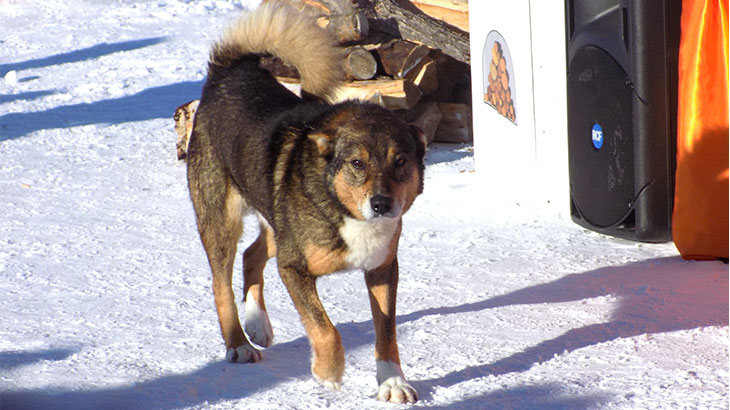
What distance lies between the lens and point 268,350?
4.15 meters

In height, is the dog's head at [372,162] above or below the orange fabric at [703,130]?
above

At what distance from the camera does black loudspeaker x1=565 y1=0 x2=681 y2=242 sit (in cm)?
489

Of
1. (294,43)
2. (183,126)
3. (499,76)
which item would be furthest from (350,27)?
(294,43)

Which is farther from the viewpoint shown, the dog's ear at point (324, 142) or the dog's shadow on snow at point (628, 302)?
the dog's shadow on snow at point (628, 302)

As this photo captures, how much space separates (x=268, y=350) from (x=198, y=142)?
3.28ft

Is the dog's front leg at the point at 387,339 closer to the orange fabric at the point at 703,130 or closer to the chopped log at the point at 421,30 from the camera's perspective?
the orange fabric at the point at 703,130

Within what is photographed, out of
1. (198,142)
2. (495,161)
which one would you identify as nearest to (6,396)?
(198,142)

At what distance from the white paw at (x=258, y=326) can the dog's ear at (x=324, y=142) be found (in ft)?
3.38

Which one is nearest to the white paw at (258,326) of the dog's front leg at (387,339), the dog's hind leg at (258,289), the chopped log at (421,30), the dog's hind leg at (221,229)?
the dog's hind leg at (258,289)

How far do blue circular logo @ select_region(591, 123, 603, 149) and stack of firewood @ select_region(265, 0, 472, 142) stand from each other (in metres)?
2.40

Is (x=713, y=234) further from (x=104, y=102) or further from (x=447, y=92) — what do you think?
(x=104, y=102)

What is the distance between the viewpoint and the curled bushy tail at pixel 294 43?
4234mm

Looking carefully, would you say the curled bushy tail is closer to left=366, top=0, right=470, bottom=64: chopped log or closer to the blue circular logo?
the blue circular logo

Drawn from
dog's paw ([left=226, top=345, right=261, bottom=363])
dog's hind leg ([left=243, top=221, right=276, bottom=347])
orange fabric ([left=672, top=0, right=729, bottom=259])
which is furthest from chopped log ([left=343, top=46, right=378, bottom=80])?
dog's paw ([left=226, top=345, right=261, bottom=363])
